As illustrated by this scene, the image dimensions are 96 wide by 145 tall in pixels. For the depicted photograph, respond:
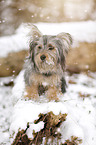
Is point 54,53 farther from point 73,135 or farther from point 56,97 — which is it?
point 73,135

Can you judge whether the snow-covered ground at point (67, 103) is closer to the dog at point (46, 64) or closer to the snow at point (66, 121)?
the snow at point (66, 121)

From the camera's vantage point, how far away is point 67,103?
9.83ft

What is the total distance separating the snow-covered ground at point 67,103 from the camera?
2230 mm

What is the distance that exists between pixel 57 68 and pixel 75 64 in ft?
12.0

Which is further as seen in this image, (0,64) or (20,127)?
(0,64)

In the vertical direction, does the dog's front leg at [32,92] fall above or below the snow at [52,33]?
below

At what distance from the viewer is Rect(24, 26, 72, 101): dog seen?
2732 millimetres

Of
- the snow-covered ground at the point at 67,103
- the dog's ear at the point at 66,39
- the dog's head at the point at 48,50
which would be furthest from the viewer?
the dog's ear at the point at 66,39

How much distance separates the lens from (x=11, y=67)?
5.71 metres

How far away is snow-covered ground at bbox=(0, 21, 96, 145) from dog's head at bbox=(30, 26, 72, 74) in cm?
28

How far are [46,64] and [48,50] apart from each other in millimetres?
289

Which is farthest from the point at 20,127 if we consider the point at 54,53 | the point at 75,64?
the point at 75,64

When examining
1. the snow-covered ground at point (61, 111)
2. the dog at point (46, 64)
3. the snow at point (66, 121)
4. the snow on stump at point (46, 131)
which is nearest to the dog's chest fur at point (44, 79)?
the dog at point (46, 64)

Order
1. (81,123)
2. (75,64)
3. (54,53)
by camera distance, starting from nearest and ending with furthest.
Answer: (81,123) → (54,53) → (75,64)
